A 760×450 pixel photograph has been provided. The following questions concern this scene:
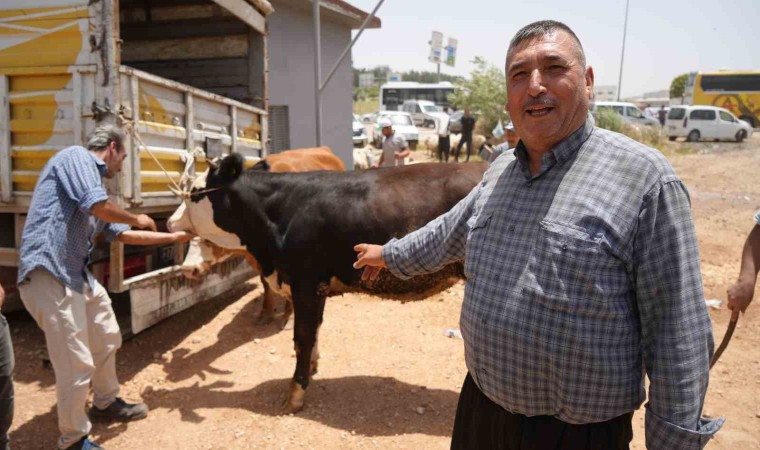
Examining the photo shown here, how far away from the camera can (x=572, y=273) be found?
154 centimetres

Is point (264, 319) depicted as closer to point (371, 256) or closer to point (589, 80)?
point (371, 256)

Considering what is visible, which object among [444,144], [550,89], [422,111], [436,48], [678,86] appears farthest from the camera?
[678,86]

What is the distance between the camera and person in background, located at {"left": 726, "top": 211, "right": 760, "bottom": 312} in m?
2.88

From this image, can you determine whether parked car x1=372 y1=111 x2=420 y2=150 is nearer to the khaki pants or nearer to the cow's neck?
the cow's neck

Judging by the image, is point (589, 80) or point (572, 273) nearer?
point (572, 273)

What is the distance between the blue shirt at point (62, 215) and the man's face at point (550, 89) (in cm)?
264

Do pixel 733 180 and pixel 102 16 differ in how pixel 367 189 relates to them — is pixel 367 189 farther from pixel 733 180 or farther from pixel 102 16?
pixel 733 180

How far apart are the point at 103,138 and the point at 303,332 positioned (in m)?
1.98

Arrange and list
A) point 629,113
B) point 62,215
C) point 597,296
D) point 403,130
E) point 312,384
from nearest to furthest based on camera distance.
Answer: point 597,296 → point 62,215 → point 312,384 → point 403,130 → point 629,113

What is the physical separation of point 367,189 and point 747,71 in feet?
117

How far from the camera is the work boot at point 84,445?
3.33 metres

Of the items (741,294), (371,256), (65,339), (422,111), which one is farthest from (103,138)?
(422,111)

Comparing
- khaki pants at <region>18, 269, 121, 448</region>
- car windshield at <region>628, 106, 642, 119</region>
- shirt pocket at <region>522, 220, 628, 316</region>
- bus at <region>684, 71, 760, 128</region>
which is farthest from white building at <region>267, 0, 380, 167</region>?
bus at <region>684, 71, 760, 128</region>

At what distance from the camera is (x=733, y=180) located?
613 inches
